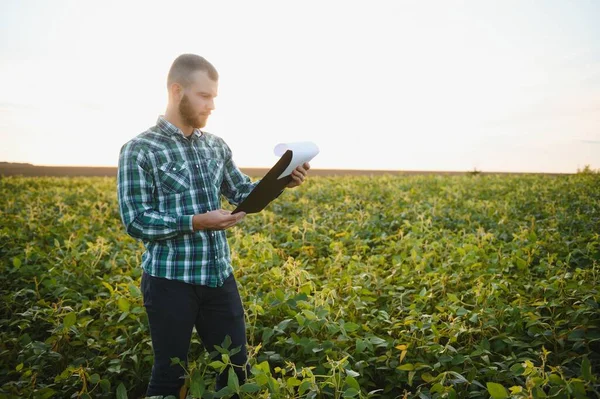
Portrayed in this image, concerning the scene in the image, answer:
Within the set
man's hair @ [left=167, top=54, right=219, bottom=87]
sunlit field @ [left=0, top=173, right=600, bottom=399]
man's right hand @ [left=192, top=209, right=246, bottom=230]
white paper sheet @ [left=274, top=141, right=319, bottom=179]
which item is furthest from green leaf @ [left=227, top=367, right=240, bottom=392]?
man's hair @ [left=167, top=54, right=219, bottom=87]

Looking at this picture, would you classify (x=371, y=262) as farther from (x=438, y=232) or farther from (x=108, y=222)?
(x=108, y=222)

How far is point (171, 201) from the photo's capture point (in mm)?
2389

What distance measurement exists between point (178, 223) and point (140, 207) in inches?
8.6

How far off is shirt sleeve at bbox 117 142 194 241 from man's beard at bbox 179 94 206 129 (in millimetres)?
294

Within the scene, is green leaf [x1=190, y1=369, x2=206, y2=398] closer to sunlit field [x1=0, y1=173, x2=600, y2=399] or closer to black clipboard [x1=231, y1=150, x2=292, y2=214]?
sunlit field [x1=0, y1=173, x2=600, y2=399]

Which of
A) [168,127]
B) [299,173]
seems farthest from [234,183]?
[168,127]

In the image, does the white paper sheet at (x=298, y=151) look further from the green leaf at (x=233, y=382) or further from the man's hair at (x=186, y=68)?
the green leaf at (x=233, y=382)

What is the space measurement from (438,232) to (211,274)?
456cm

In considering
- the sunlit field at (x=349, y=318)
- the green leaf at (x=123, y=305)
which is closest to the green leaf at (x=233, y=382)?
the sunlit field at (x=349, y=318)

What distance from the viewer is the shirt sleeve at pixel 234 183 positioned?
283 cm

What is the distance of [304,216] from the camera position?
8.17 m

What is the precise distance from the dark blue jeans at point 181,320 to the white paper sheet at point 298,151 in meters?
0.75

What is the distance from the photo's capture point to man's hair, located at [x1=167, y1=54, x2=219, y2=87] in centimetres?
232

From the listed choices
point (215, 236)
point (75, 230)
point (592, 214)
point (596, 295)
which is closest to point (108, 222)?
point (75, 230)
